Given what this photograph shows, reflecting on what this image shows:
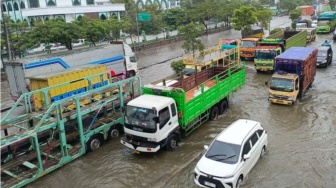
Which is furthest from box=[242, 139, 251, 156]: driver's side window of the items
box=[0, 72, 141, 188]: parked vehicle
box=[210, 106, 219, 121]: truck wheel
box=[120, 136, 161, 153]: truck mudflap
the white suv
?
box=[0, 72, 141, 188]: parked vehicle

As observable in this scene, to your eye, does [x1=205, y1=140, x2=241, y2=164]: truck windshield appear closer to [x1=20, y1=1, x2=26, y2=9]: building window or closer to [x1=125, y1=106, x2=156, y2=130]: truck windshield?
[x1=125, y1=106, x2=156, y2=130]: truck windshield

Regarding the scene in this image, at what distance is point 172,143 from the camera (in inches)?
471

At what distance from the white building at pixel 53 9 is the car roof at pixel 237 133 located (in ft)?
145

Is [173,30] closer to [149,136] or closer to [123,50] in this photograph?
[123,50]

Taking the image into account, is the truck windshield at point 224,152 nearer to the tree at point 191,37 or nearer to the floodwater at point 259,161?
the floodwater at point 259,161

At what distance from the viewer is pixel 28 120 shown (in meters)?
11.4

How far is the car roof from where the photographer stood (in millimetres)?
9859

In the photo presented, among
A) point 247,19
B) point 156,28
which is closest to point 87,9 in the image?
point 156,28

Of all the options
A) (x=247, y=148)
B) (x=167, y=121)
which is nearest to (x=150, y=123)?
(x=167, y=121)

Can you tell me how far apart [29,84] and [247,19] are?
90.2 ft

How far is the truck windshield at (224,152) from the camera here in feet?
30.8

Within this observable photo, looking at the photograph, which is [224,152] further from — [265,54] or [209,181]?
[265,54]

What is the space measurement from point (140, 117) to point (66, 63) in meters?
10.9

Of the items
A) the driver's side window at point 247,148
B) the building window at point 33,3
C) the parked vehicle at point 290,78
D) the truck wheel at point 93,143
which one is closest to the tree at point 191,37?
the parked vehicle at point 290,78
